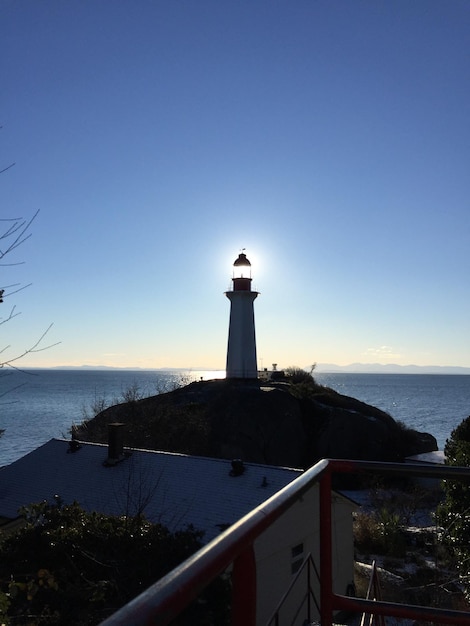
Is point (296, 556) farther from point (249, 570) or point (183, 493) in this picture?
point (249, 570)

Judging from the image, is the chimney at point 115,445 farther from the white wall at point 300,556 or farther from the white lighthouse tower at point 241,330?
the white lighthouse tower at point 241,330

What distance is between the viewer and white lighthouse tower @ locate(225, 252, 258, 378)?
148 ft

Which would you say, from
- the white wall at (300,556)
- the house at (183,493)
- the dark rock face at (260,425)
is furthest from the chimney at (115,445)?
the dark rock face at (260,425)

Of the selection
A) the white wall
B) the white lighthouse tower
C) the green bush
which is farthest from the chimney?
the white lighthouse tower

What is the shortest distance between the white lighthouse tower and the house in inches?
1011

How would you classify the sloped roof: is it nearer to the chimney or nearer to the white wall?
the chimney

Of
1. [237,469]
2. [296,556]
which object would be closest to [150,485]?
[237,469]

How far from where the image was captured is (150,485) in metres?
16.8

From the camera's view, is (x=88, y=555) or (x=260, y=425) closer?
(x=88, y=555)

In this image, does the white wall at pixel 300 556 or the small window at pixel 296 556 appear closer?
the white wall at pixel 300 556

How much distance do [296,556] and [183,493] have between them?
368cm

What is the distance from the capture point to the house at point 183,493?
14.2 meters

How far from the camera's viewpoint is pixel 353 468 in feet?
8.99

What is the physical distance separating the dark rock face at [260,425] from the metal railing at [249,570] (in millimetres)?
28718
